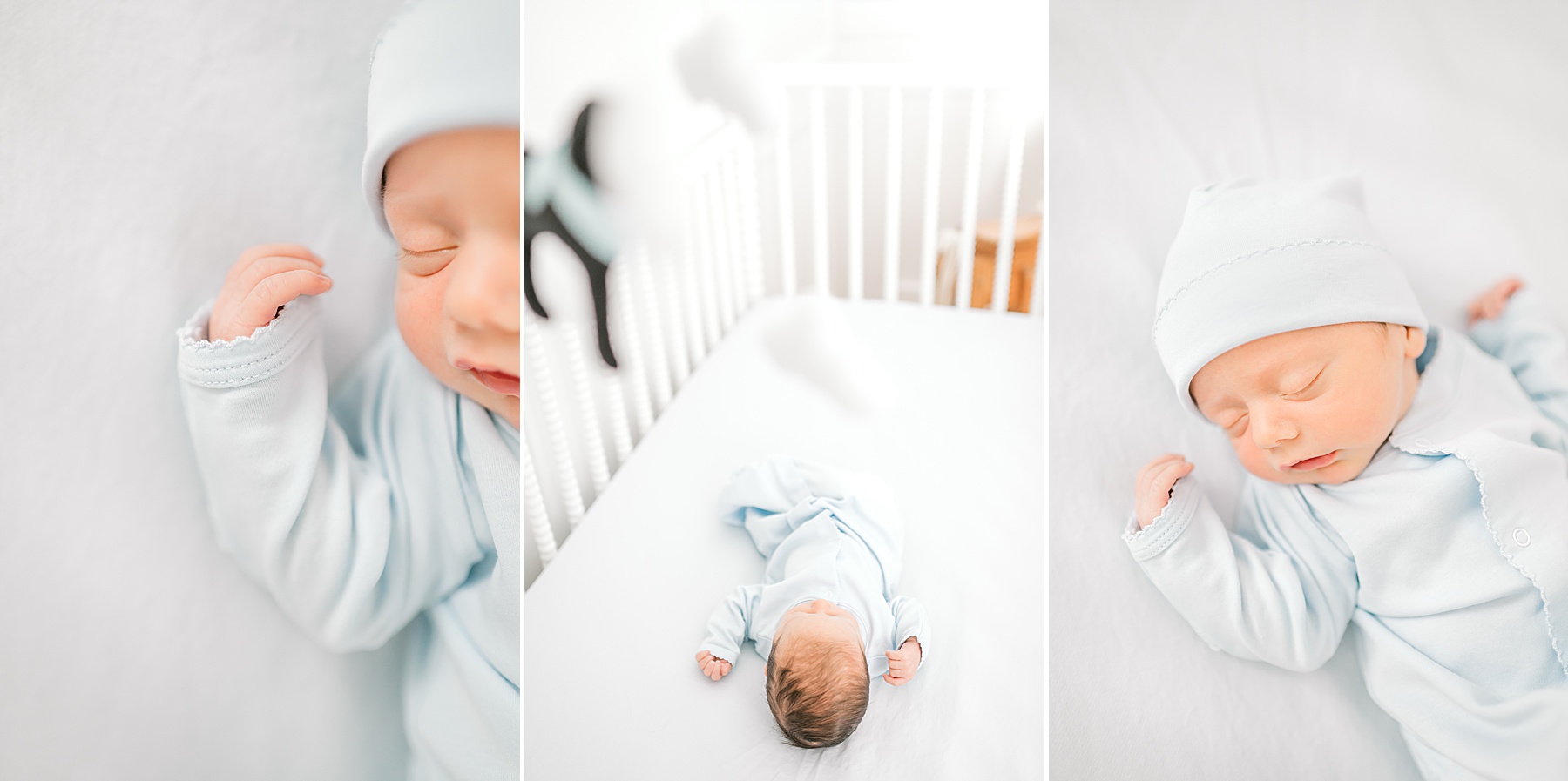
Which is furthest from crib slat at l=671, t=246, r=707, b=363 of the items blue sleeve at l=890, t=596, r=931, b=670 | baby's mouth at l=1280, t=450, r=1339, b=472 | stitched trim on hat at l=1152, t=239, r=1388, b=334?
baby's mouth at l=1280, t=450, r=1339, b=472

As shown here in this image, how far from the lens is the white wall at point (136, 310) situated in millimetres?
398

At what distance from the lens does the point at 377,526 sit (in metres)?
0.50

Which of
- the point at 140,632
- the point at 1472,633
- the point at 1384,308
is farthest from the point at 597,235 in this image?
the point at 1472,633

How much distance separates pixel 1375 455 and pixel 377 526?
2.70ft

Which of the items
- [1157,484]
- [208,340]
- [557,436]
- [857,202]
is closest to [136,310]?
[208,340]

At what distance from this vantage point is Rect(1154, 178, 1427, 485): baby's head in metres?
0.60

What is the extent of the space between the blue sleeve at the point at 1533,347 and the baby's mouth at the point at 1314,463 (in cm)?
32

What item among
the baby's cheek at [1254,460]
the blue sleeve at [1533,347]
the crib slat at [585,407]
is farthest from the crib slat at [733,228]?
the blue sleeve at [1533,347]

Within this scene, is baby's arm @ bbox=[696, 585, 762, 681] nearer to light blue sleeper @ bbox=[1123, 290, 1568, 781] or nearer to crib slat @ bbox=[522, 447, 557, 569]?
crib slat @ bbox=[522, 447, 557, 569]

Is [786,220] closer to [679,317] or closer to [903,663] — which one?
[679,317]

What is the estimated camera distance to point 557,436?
0.57m

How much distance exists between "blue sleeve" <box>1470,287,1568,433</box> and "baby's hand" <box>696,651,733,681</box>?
0.88 m

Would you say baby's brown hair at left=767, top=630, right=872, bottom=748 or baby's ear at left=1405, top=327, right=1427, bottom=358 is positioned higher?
baby's ear at left=1405, top=327, right=1427, bottom=358

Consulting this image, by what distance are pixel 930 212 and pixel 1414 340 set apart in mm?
444
